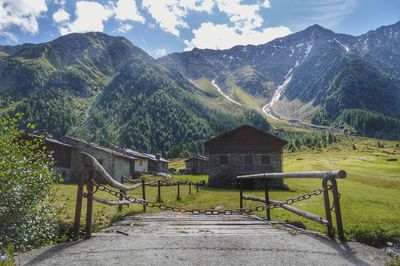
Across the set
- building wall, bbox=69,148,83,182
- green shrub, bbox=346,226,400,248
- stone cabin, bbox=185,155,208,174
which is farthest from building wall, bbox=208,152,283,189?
stone cabin, bbox=185,155,208,174

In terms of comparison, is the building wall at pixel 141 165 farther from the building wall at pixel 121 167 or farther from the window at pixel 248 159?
the window at pixel 248 159

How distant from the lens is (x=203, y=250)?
6.54 metres

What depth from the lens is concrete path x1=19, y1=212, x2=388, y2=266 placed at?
5.85 metres

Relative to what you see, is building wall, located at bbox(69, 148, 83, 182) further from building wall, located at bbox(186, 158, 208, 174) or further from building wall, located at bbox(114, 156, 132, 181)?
building wall, located at bbox(186, 158, 208, 174)

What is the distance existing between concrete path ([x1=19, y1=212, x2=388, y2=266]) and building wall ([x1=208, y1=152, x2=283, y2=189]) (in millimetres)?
38137

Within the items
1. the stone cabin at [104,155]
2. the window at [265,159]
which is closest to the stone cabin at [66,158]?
the stone cabin at [104,155]

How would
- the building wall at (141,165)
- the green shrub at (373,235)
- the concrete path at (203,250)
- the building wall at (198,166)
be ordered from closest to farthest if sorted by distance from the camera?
1. the concrete path at (203,250)
2. the green shrub at (373,235)
3. the building wall at (141,165)
4. the building wall at (198,166)

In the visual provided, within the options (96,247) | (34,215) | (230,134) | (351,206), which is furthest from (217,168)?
(96,247)

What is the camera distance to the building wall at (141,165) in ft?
249

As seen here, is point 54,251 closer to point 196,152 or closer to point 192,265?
point 192,265

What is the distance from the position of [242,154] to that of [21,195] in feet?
127

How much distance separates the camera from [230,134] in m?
47.3

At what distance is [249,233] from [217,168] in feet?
129

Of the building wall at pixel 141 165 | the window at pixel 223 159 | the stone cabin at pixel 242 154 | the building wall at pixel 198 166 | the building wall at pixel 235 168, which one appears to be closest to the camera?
the building wall at pixel 235 168
